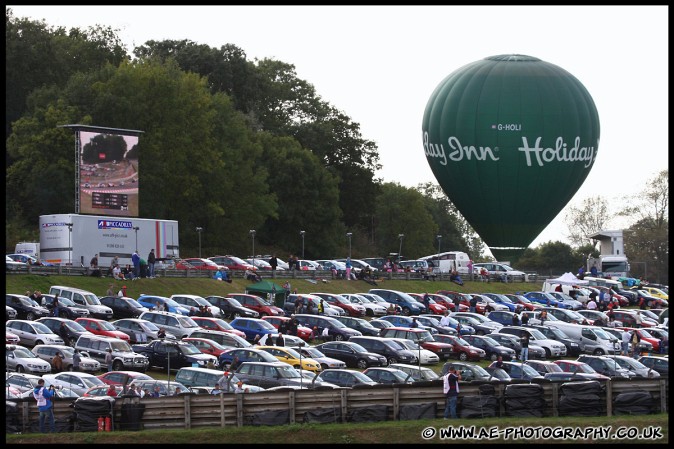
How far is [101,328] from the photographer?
53.2 m

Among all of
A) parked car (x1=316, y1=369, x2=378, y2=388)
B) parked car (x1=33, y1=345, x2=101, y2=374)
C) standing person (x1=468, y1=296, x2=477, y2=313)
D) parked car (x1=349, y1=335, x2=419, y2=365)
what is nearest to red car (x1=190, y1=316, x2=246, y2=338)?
parked car (x1=349, y1=335, x2=419, y2=365)

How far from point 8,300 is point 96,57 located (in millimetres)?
63985

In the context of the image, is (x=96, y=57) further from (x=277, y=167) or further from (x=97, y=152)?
(x=97, y=152)

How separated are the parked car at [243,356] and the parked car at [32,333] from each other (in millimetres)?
6494

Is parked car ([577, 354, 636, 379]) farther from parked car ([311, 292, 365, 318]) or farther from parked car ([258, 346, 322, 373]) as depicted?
parked car ([311, 292, 365, 318])

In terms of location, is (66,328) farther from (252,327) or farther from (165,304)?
(165,304)

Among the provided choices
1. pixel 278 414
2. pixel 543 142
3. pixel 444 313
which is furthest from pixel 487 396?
pixel 543 142

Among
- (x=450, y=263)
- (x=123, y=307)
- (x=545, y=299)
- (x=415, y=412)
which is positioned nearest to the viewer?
(x=415, y=412)

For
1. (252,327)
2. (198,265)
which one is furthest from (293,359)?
(198,265)

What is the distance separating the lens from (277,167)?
119 metres

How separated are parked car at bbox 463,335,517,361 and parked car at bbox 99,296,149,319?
13.8 m

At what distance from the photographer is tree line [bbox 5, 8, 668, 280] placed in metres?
96.9

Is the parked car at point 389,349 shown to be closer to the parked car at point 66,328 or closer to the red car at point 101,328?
the red car at point 101,328

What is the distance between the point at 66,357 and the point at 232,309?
58.8 feet
